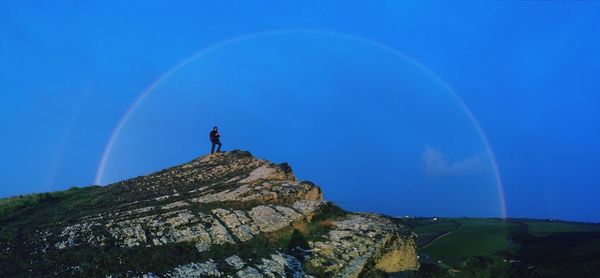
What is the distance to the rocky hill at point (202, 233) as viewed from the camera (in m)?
24.1

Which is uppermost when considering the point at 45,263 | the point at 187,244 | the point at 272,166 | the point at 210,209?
the point at 272,166

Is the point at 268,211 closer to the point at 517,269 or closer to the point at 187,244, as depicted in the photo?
the point at 187,244

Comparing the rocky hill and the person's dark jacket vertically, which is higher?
the person's dark jacket

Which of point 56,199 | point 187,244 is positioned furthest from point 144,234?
point 56,199

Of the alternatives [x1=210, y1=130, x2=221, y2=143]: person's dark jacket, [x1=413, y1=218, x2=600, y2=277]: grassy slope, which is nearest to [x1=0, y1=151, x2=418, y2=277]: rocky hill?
[x1=413, y1=218, x2=600, y2=277]: grassy slope

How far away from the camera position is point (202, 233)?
2791 cm

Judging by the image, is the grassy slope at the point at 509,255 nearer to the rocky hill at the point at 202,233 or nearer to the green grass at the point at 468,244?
the green grass at the point at 468,244

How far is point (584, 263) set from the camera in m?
55.1

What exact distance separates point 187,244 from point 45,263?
712 centimetres

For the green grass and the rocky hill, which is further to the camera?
the green grass

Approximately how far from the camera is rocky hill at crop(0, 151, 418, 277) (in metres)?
24.1

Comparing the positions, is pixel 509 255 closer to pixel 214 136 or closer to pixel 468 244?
pixel 468 244

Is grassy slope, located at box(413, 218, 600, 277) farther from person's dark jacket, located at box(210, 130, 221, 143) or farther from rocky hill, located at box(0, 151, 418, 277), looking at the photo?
person's dark jacket, located at box(210, 130, 221, 143)

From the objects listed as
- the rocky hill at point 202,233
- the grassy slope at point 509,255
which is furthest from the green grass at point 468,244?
the rocky hill at point 202,233
